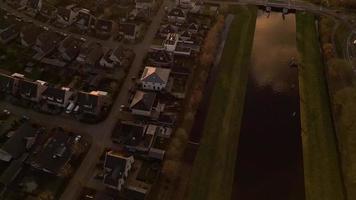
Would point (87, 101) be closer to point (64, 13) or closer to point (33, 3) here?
point (64, 13)

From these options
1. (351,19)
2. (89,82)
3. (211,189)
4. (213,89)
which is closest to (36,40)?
(89,82)

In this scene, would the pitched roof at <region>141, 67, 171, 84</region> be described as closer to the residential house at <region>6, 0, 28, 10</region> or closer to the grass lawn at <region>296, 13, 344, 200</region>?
the grass lawn at <region>296, 13, 344, 200</region>

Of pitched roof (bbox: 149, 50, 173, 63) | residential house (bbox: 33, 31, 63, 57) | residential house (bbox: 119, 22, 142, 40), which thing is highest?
residential house (bbox: 119, 22, 142, 40)

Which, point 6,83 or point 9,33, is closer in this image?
point 6,83

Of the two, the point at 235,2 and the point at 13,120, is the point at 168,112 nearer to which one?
the point at 13,120

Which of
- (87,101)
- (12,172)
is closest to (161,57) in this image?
(87,101)

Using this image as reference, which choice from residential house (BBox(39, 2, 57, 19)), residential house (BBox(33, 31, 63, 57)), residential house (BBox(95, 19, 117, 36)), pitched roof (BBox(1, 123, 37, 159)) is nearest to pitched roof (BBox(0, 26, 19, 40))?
residential house (BBox(33, 31, 63, 57))
